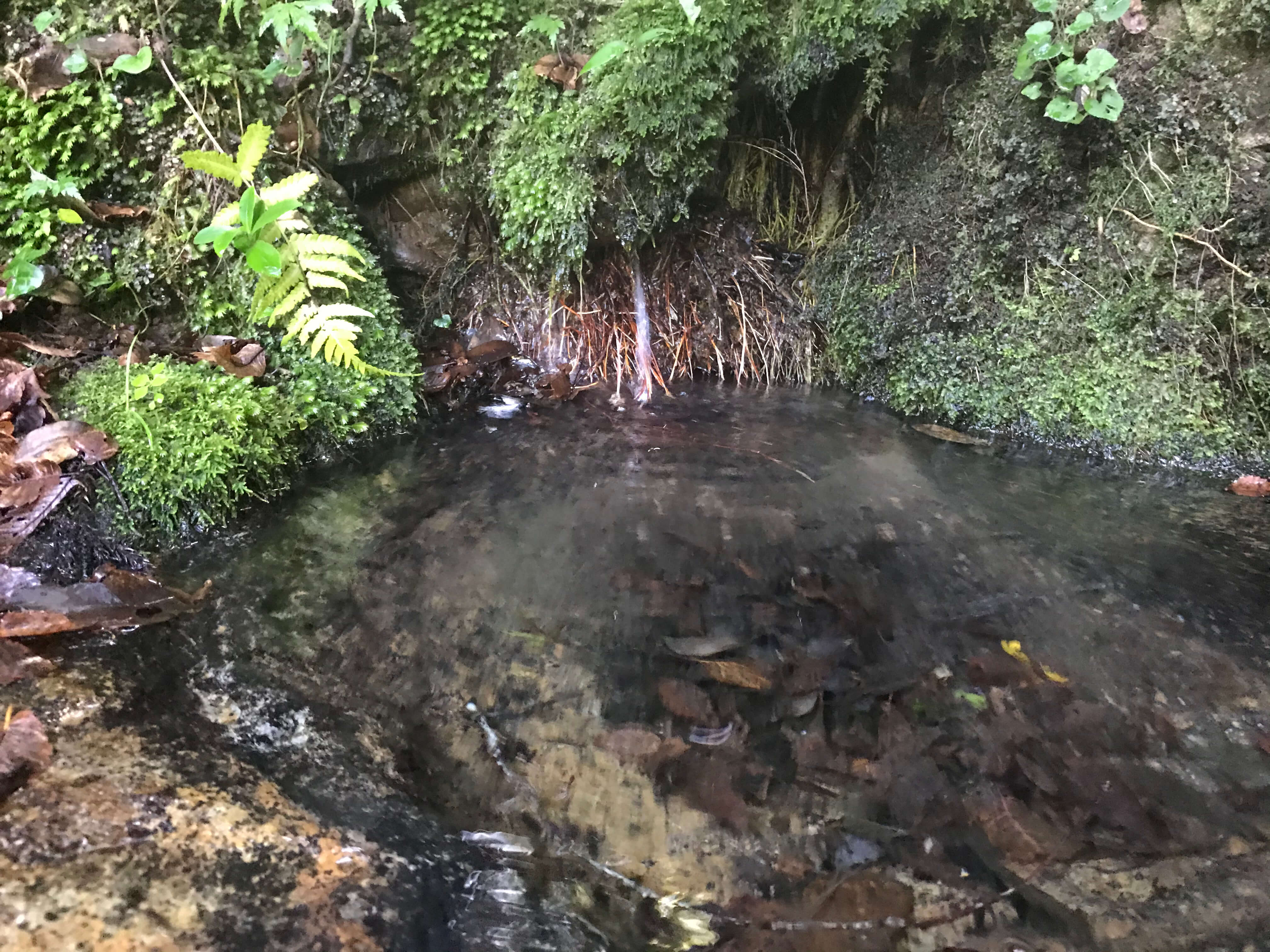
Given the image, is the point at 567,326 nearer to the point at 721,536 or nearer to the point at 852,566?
the point at 721,536

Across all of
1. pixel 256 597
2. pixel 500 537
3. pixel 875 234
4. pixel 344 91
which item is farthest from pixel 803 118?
pixel 256 597

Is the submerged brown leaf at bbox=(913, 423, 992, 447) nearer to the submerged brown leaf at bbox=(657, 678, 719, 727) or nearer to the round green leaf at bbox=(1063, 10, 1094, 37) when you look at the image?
the round green leaf at bbox=(1063, 10, 1094, 37)

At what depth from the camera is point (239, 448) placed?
2.97 meters

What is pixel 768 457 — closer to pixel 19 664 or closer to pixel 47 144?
pixel 19 664

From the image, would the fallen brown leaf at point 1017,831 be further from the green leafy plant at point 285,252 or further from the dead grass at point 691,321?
the dead grass at point 691,321

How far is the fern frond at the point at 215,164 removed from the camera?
9.82 feet

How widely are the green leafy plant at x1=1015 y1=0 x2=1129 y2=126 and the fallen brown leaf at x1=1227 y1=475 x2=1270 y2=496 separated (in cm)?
195

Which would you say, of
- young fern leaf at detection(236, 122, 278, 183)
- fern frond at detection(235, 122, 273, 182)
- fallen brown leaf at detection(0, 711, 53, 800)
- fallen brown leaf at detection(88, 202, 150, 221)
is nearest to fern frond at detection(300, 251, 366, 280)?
young fern leaf at detection(236, 122, 278, 183)

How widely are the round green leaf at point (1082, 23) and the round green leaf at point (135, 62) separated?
4365 mm

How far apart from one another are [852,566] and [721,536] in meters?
0.57

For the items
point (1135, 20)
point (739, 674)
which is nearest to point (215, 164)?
point (739, 674)

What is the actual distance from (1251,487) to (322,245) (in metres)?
4.82

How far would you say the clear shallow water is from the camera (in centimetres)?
161

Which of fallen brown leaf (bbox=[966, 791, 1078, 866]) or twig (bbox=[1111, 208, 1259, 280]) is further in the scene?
twig (bbox=[1111, 208, 1259, 280])
